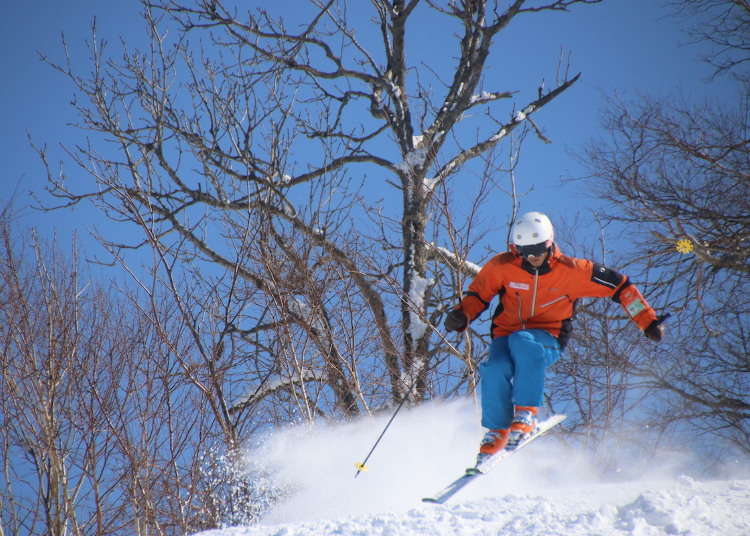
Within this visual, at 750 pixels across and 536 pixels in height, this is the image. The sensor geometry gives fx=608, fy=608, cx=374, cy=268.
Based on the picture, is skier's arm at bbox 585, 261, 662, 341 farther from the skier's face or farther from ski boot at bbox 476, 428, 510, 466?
ski boot at bbox 476, 428, 510, 466

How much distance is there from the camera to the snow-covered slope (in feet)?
12.2

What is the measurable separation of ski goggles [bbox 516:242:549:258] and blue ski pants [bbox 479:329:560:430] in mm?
613

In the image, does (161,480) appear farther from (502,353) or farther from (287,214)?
(502,353)

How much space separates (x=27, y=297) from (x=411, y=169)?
641cm

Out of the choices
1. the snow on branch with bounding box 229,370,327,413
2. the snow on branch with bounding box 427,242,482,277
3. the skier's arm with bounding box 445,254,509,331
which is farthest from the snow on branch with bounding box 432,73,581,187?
the skier's arm with bounding box 445,254,509,331

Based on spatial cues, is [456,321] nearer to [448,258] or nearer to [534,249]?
[534,249]

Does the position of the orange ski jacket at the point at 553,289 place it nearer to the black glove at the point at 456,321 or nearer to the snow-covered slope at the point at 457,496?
the black glove at the point at 456,321

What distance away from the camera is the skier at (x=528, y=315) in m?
4.62

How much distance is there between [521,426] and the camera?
4.58 meters

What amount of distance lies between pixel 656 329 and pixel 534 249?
3.77ft

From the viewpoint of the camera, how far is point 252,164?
8.66m

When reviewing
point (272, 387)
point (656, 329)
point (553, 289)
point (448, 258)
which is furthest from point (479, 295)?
point (272, 387)

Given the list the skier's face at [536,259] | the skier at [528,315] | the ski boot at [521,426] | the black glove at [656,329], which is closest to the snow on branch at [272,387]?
the skier at [528,315]

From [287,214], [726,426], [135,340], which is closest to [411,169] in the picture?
[287,214]
